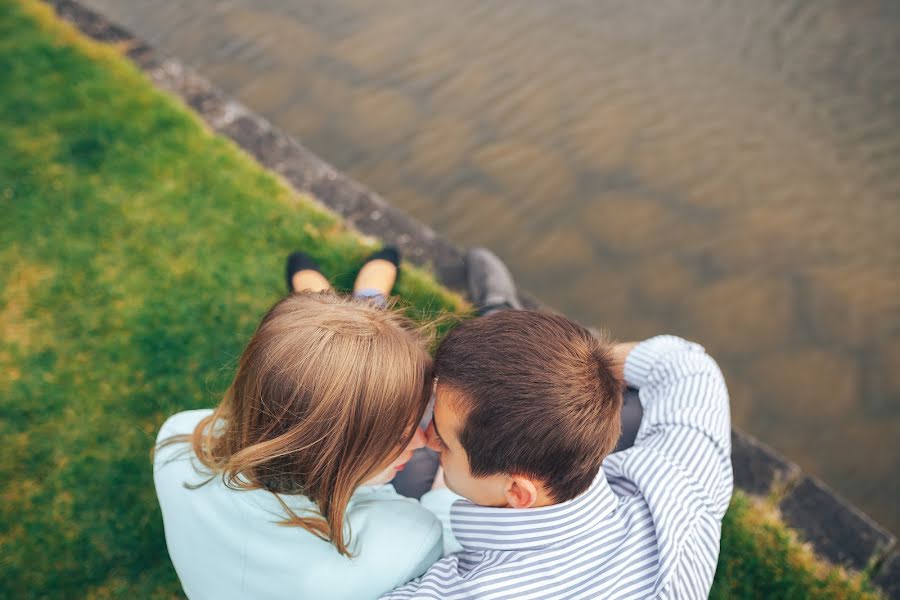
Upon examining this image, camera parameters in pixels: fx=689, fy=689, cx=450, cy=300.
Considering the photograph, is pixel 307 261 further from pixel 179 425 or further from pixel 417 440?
pixel 417 440

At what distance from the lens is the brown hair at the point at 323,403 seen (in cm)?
152

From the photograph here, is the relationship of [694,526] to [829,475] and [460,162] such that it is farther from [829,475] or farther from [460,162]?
[460,162]

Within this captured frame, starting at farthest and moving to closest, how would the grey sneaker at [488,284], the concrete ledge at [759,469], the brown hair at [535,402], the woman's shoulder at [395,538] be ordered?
1. the grey sneaker at [488,284]
2. the concrete ledge at [759,469]
3. the woman's shoulder at [395,538]
4. the brown hair at [535,402]

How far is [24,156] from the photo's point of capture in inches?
142

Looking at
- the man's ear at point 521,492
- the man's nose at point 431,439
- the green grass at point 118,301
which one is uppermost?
the man's ear at point 521,492

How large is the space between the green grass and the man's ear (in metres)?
1.24

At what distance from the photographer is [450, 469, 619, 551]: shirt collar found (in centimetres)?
153

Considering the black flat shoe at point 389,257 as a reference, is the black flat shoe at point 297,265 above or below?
below

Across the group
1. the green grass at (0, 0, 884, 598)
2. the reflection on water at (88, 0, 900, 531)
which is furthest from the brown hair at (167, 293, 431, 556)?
the reflection on water at (88, 0, 900, 531)

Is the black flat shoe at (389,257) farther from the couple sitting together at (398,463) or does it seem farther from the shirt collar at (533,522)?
the shirt collar at (533,522)

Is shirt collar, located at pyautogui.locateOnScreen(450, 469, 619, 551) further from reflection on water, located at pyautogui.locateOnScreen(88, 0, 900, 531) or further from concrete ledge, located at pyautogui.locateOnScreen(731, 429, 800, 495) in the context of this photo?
reflection on water, located at pyautogui.locateOnScreen(88, 0, 900, 531)

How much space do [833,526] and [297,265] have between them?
2.31 m

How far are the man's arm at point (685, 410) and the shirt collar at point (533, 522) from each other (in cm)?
39

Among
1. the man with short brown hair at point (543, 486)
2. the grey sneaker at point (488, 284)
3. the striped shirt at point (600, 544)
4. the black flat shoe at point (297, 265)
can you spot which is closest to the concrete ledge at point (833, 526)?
the striped shirt at point (600, 544)
